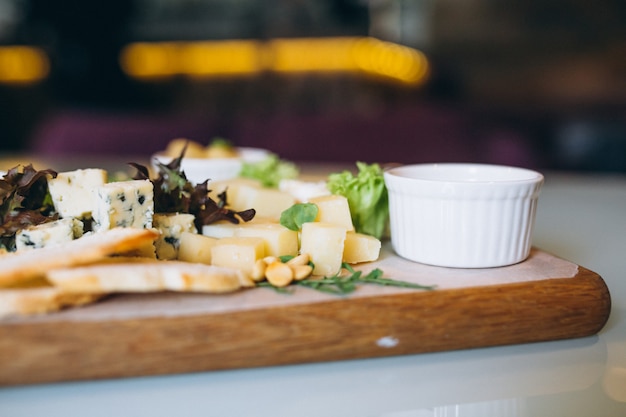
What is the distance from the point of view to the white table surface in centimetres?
81

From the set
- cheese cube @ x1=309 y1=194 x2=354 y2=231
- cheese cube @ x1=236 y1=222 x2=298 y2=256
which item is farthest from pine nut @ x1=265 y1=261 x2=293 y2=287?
cheese cube @ x1=309 y1=194 x2=354 y2=231

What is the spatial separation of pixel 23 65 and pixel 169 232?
26.5 feet

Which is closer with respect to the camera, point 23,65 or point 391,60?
point 391,60

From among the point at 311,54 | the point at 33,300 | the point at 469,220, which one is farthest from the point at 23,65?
the point at 469,220

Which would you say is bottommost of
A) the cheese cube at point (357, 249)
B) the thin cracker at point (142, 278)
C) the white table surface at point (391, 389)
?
the white table surface at point (391, 389)

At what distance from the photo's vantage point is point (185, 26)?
7.61m

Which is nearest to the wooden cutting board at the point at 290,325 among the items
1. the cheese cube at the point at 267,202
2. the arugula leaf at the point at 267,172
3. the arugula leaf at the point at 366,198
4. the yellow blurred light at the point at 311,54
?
the arugula leaf at the point at 366,198

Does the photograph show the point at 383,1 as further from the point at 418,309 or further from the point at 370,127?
the point at 418,309

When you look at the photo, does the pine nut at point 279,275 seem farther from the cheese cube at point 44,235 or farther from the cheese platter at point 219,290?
the cheese cube at point 44,235

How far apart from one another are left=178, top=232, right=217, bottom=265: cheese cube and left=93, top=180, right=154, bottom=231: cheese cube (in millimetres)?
77

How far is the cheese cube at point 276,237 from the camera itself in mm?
1155

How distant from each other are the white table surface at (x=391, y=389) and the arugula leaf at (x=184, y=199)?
17.1 inches

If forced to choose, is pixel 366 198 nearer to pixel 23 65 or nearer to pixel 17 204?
pixel 17 204

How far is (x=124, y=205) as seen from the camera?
3.58 feet
